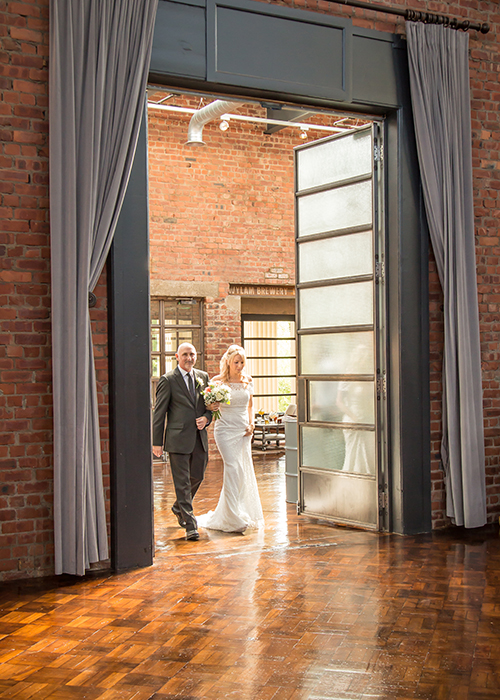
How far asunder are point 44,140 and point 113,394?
1.71 m

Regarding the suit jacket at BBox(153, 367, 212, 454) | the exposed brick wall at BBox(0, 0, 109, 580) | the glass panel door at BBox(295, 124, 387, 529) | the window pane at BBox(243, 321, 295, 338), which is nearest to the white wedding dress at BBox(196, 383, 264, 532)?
the suit jacket at BBox(153, 367, 212, 454)

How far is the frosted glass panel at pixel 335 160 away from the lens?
611 centimetres

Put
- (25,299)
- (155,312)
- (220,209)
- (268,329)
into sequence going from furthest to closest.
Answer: (268,329) < (220,209) < (155,312) < (25,299)

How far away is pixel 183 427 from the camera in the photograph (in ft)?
20.0

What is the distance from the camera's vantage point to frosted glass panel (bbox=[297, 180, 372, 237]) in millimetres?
6098

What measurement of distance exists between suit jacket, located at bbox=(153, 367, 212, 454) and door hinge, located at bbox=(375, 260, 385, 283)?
6.05ft

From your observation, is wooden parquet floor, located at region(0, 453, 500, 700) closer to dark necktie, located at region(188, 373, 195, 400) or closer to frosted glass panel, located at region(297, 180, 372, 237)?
dark necktie, located at region(188, 373, 195, 400)

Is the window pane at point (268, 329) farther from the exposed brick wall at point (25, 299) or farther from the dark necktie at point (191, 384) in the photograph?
the exposed brick wall at point (25, 299)

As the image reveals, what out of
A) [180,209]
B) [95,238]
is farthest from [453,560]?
[180,209]

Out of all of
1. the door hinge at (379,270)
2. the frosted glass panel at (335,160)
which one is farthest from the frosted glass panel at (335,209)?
the door hinge at (379,270)

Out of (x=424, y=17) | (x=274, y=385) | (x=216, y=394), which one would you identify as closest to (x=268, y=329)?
(x=274, y=385)

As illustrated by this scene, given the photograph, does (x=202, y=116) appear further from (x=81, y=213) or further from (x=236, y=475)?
(x=81, y=213)

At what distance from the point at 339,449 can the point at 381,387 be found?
732 millimetres

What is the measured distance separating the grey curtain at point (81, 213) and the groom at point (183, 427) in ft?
4.36
